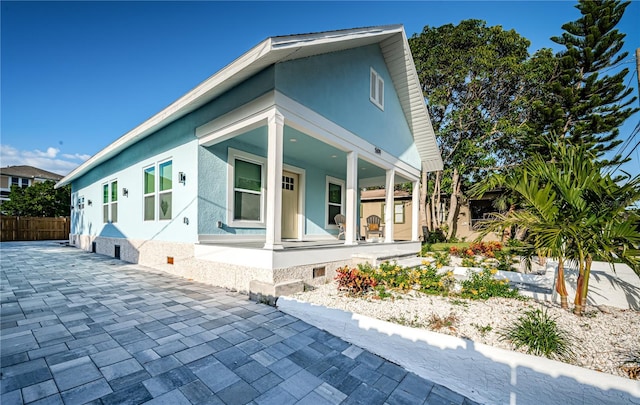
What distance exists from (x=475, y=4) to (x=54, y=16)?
14995mm

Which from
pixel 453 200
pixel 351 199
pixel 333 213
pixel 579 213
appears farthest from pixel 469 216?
pixel 579 213

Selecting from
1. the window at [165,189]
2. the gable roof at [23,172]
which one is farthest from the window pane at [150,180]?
the gable roof at [23,172]

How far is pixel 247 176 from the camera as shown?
22.0ft

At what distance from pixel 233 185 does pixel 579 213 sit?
19.5 feet

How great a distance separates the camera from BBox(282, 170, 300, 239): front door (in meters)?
8.14

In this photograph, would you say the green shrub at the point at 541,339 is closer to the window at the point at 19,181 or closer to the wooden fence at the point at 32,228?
the wooden fence at the point at 32,228

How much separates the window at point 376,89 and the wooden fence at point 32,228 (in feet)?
73.2

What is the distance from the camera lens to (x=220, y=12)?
311 inches

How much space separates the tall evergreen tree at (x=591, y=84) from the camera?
12.0m

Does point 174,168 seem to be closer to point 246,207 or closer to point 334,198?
point 246,207

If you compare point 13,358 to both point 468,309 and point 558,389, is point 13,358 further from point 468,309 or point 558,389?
point 468,309

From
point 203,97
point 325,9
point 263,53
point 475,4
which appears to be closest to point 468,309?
point 263,53

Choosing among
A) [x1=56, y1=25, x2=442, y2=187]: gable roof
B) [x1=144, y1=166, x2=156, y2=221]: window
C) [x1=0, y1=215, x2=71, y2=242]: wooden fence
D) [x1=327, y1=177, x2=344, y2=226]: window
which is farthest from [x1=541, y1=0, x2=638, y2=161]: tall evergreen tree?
[x1=0, y1=215, x2=71, y2=242]: wooden fence

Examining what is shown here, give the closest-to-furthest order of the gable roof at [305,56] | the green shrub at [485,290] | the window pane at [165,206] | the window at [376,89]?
the green shrub at [485,290] → the gable roof at [305,56] → the window pane at [165,206] → the window at [376,89]
